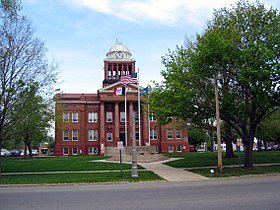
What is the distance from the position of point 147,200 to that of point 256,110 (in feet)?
59.1

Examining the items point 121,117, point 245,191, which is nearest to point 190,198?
point 245,191

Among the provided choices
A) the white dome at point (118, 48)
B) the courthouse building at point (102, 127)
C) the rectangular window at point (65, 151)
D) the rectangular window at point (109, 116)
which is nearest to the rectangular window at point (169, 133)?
the courthouse building at point (102, 127)

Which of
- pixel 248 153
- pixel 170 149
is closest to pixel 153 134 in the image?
pixel 170 149

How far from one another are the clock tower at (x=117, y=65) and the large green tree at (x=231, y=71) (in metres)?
42.6

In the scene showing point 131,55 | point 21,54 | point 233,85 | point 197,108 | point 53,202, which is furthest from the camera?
point 131,55

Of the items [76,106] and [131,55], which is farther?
[131,55]

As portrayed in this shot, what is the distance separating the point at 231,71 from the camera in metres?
24.1

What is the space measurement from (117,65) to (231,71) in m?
47.4

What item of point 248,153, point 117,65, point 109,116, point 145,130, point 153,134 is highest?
point 117,65

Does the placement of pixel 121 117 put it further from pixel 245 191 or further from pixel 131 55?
pixel 245 191

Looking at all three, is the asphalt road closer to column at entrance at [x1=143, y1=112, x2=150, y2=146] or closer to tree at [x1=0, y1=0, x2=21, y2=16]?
tree at [x1=0, y1=0, x2=21, y2=16]

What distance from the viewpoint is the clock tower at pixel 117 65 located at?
69562mm

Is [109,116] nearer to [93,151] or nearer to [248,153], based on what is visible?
[93,151]

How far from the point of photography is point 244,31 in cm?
2453
